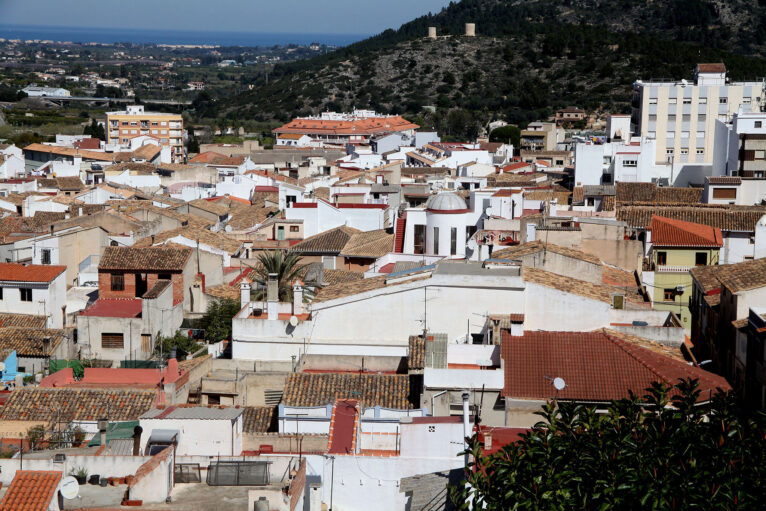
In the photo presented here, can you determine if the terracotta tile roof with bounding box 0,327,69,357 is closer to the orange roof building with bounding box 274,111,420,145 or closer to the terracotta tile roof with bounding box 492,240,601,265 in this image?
the terracotta tile roof with bounding box 492,240,601,265

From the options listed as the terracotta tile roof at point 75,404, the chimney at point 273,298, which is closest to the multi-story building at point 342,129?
the chimney at point 273,298

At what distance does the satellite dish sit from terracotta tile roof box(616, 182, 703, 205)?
26.7 meters

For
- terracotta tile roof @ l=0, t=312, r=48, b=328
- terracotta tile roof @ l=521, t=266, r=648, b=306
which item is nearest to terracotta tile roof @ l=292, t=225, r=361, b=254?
terracotta tile roof @ l=0, t=312, r=48, b=328

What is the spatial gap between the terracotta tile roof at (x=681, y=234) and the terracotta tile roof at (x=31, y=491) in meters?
A: 19.7

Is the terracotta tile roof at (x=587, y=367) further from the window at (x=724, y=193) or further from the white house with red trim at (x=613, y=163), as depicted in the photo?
the white house with red trim at (x=613, y=163)

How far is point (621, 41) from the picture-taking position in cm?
10900

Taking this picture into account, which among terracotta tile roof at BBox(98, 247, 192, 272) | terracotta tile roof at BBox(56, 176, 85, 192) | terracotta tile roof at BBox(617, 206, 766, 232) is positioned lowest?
terracotta tile roof at BBox(56, 176, 85, 192)

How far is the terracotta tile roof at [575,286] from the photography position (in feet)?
65.4

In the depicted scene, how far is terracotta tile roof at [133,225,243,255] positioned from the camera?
32.7 meters

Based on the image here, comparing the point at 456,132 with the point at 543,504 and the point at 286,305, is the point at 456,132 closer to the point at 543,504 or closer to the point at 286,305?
the point at 286,305

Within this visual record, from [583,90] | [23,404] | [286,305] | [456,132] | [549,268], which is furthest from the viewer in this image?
[583,90]

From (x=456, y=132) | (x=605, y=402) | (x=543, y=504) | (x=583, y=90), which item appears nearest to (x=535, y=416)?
(x=605, y=402)

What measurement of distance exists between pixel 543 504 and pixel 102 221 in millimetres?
26914

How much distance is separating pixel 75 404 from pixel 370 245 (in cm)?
1464
